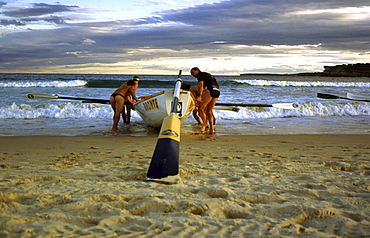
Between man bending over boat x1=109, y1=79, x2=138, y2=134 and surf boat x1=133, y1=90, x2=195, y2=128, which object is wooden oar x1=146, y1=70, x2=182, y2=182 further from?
man bending over boat x1=109, y1=79, x2=138, y2=134

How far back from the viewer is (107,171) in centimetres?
392

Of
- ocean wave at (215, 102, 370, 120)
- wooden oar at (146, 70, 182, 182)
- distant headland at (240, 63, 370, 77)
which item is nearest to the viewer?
wooden oar at (146, 70, 182, 182)

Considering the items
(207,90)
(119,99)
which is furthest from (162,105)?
(119,99)

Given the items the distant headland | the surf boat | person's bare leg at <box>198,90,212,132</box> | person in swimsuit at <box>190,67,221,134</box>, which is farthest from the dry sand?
the distant headland

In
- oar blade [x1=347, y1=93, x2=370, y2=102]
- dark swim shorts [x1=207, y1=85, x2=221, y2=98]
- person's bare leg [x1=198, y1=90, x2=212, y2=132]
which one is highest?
dark swim shorts [x1=207, y1=85, x2=221, y2=98]

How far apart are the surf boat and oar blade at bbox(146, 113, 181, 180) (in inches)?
92.0

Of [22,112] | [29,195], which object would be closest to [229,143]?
[29,195]

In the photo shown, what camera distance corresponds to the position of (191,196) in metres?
2.89

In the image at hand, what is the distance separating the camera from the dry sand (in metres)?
2.21

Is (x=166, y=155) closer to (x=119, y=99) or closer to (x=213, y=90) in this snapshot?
(x=213, y=90)

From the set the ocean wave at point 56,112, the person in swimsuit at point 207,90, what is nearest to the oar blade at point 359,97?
the person in swimsuit at point 207,90

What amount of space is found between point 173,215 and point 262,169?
1.94 m

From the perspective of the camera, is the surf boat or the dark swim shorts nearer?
the surf boat

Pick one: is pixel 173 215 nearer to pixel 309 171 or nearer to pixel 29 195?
pixel 29 195
